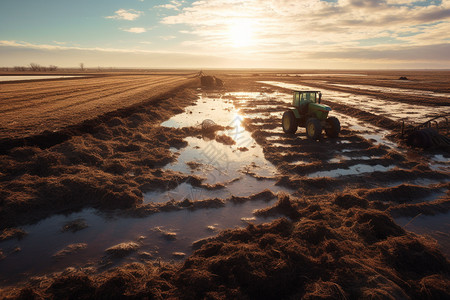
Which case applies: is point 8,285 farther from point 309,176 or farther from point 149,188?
point 309,176

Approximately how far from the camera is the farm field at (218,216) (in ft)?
13.7

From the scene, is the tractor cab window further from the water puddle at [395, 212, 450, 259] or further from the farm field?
the water puddle at [395, 212, 450, 259]

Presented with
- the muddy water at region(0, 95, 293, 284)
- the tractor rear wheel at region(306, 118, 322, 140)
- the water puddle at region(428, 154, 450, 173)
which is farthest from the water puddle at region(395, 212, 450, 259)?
the tractor rear wheel at region(306, 118, 322, 140)

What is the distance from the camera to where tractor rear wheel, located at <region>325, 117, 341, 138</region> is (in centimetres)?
1298

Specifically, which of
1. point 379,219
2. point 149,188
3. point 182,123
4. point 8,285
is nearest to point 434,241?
point 379,219

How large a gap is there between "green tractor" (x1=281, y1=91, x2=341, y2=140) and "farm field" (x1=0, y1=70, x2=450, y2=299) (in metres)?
0.86

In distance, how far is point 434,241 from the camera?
215 inches

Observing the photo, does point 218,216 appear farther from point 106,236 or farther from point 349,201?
point 349,201

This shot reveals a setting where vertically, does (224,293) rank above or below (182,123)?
below

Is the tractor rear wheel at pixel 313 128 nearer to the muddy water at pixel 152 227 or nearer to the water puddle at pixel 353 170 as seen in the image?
the water puddle at pixel 353 170

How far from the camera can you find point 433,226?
6043 millimetres

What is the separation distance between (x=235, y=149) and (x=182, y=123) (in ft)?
24.0

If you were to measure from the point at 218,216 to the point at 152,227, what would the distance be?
5.76ft

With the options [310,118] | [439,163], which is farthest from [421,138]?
[310,118]
